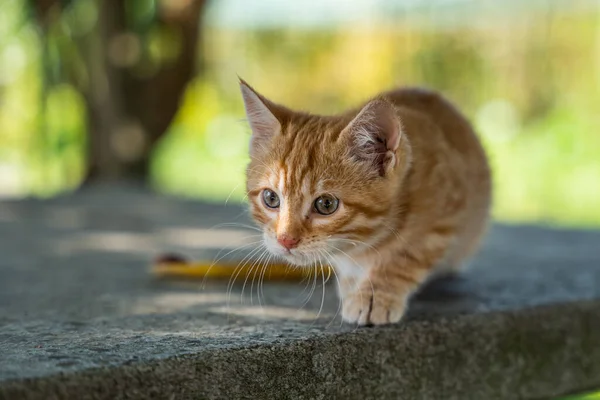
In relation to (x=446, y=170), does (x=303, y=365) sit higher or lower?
lower

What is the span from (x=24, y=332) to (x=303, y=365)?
1.78ft

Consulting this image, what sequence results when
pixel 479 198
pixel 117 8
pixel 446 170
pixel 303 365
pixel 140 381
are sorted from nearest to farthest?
pixel 140 381 < pixel 303 365 < pixel 446 170 < pixel 479 198 < pixel 117 8

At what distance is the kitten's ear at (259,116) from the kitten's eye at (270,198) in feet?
0.50

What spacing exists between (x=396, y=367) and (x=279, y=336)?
261 millimetres

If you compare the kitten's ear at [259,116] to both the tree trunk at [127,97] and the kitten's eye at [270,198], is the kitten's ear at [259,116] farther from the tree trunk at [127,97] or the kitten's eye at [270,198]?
the tree trunk at [127,97]

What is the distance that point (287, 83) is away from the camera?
18.6ft

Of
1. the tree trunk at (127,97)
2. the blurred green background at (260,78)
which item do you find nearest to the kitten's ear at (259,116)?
the blurred green background at (260,78)

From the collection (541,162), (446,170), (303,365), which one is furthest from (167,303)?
(541,162)

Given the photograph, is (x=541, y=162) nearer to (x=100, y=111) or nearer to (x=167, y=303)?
(x=100, y=111)

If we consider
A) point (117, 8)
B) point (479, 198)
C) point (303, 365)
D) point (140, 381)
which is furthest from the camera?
point (117, 8)

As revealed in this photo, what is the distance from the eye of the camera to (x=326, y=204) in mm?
1439

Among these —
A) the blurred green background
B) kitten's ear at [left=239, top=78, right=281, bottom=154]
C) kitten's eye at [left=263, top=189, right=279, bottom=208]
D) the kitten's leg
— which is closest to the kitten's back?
the kitten's leg

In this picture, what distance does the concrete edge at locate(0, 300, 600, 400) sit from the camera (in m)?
1.11

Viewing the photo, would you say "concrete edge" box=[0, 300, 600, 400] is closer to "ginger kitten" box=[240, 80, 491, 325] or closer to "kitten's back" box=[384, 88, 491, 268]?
"ginger kitten" box=[240, 80, 491, 325]
